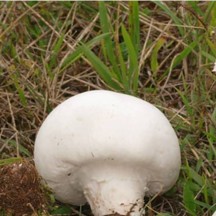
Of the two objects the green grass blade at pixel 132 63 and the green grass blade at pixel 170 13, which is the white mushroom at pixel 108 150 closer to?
the green grass blade at pixel 132 63

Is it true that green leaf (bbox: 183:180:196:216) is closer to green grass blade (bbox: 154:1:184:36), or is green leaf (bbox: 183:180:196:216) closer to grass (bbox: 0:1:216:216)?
grass (bbox: 0:1:216:216)

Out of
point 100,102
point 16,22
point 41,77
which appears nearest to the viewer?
point 100,102

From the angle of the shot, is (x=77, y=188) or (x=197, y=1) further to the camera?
(x=197, y=1)

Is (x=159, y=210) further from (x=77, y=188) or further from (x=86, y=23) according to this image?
(x=86, y=23)

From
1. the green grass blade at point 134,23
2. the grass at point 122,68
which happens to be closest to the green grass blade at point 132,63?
the grass at point 122,68

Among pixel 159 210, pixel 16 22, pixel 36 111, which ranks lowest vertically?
pixel 159 210

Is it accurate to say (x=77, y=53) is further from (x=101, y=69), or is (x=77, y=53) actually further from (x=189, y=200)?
(x=189, y=200)

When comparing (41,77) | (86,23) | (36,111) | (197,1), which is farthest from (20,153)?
(197,1)


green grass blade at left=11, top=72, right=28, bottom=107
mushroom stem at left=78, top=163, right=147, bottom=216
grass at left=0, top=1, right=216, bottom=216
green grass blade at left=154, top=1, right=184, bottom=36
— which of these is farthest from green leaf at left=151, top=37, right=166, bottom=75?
mushroom stem at left=78, top=163, right=147, bottom=216
